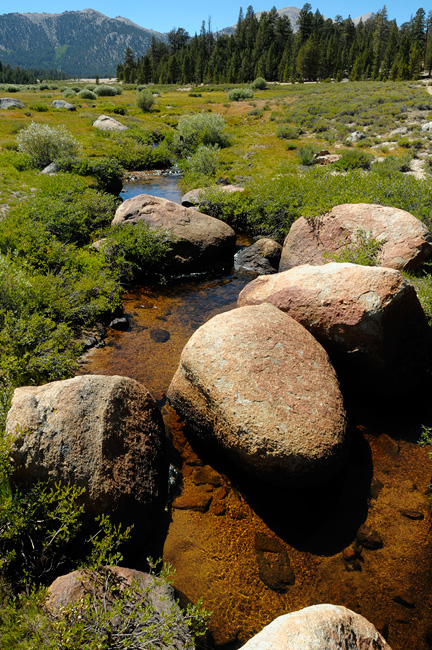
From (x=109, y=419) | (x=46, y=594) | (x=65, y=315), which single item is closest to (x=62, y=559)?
(x=46, y=594)

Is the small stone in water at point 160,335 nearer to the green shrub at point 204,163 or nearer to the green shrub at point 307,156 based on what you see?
the green shrub at point 204,163

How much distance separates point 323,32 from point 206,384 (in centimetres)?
13312

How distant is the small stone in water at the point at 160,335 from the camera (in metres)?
10.1

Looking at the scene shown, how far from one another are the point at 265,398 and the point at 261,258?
30.1 feet

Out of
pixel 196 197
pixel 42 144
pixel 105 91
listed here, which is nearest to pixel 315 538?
pixel 196 197

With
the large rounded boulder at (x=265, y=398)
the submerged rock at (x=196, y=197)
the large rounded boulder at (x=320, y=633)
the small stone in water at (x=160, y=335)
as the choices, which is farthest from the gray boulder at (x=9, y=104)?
the large rounded boulder at (x=320, y=633)

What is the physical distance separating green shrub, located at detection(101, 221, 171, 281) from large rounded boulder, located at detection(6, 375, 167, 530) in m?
7.50

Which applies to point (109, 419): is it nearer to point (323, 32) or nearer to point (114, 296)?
point (114, 296)

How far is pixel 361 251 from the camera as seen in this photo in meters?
10.4

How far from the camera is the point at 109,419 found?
18.2 ft

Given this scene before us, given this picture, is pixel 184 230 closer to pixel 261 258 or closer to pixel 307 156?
pixel 261 258


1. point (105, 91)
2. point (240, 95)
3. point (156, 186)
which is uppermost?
point (105, 91)

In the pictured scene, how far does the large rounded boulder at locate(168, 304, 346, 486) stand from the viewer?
19.1ft

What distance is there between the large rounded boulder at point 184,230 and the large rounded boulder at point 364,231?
2.84 m
